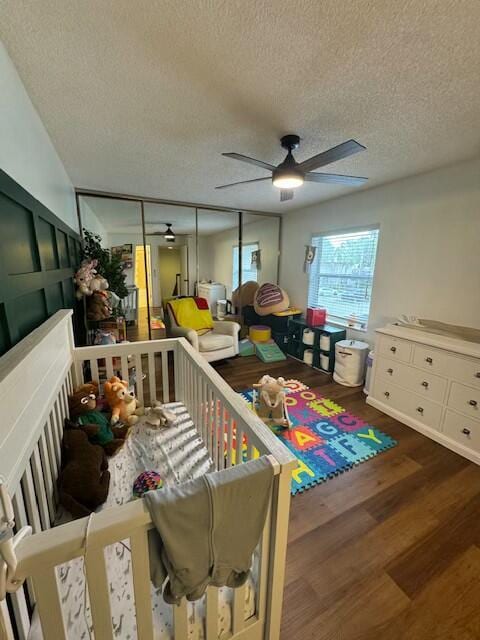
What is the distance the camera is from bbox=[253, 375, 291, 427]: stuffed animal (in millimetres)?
2162

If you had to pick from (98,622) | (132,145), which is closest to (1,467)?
(98,622)

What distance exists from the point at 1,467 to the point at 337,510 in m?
1.62

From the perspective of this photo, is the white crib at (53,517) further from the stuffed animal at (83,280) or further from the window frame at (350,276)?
→ the window frame at (350,276)

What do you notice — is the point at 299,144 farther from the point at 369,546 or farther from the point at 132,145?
the point at 369,546

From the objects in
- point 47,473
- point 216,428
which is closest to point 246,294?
point 216,428

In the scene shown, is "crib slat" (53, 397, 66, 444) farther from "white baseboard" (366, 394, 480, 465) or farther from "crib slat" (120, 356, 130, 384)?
"white baseboard" (366, 394, 480, 465)

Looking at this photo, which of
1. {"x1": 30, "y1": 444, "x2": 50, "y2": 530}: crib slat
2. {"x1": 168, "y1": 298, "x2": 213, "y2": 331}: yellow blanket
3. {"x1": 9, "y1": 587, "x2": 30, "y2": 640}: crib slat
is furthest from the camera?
{"x1": 168, "y1": 298, "x2": 213, "y2": 331}: yellow blanket

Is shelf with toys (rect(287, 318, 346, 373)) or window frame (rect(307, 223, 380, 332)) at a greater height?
window frame (rect(307, 223, 380, 332))

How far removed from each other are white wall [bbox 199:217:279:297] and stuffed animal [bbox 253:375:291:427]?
2698 millimetres

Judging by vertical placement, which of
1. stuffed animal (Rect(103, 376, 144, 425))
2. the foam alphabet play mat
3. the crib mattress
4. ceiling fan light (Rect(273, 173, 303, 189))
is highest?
ceiling fan light (Rect(273, 173, 303, 189))

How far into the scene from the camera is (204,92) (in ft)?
4.42

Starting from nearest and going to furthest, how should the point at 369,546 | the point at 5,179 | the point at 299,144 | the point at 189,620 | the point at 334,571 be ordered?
the point at 189,620 → the point at 5,179 → the point at 334,571 → the point at 369,546 → the point at 299,144

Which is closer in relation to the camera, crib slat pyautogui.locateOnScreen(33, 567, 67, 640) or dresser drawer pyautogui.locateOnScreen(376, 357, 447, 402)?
crib slat pyautogui.locateOnScreen(33, 567, 67, 640)

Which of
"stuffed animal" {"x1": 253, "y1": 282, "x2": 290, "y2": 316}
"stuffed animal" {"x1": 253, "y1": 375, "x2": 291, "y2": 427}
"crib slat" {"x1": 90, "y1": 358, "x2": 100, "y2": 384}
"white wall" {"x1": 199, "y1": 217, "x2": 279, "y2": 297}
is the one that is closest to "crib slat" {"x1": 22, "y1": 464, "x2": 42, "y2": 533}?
"crib slat" {"x1": 90, "y1": 358, "x2": 100, "y2": 384}
